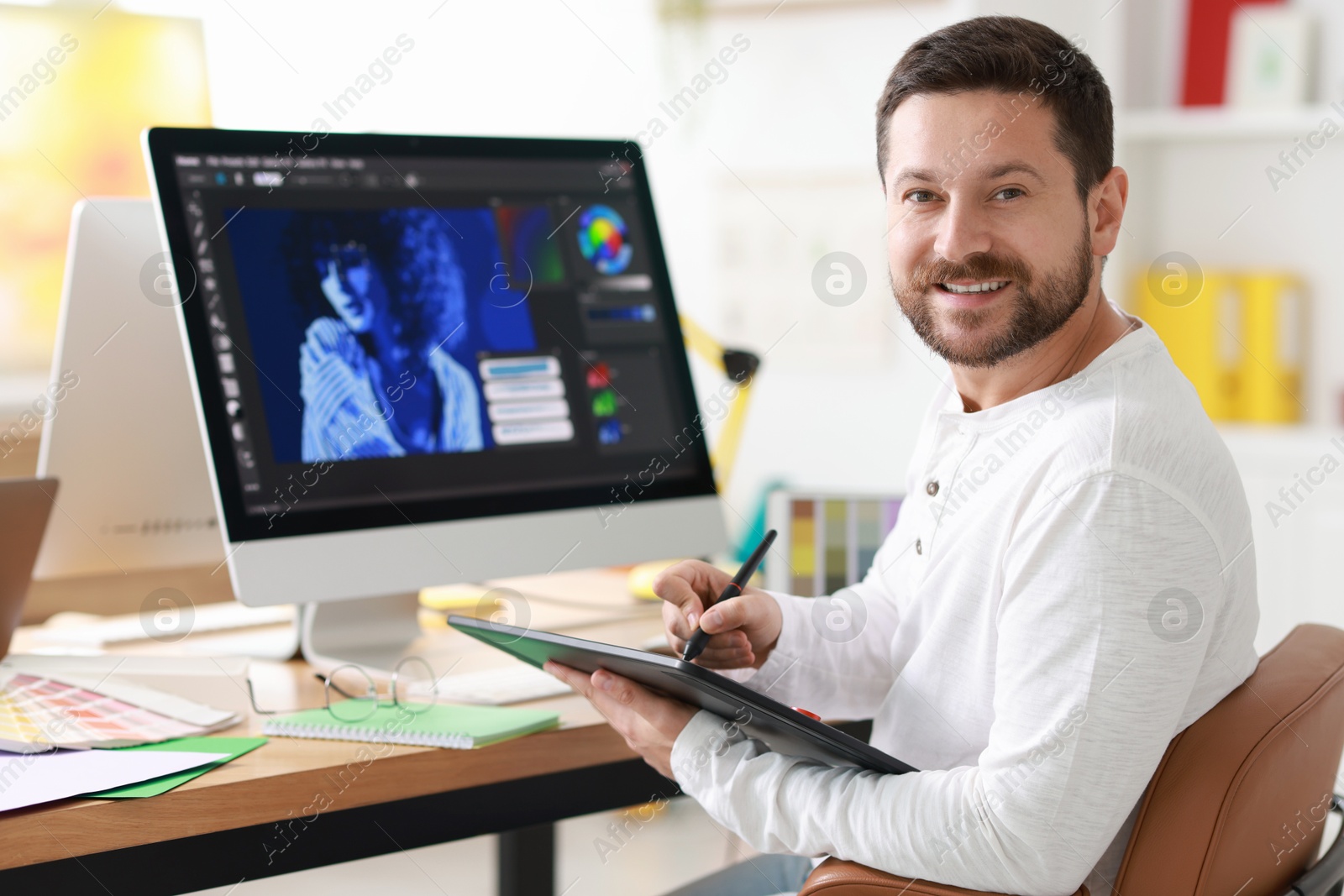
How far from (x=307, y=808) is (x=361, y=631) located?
0.43 metres

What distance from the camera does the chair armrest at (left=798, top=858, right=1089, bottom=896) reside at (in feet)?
3.04

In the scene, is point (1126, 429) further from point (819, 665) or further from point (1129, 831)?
point (819, 665)

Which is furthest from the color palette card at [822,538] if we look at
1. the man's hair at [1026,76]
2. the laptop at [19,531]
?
the laptop at [19,531]

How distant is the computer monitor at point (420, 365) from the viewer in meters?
1.31

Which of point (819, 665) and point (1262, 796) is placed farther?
point (819, 665)

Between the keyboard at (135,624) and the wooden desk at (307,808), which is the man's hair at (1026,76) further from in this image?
the keyboard at (135,624)

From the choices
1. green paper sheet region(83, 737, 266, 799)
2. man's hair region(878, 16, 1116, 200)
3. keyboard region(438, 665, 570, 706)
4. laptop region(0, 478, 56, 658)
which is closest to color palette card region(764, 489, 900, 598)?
keyboard region(438, 665, 570, 706)

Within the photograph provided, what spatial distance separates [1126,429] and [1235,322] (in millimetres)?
2350

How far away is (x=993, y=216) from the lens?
1073 millimetres

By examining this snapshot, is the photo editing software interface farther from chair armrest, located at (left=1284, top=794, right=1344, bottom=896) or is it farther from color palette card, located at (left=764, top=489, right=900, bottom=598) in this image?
chair armrest, located at (left=1284, top=794, right=1344, bottom=896)

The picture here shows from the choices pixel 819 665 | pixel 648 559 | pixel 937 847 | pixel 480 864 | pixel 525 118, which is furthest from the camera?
pixel 525 118

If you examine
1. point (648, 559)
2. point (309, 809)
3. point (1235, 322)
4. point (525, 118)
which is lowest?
point (309, 809)

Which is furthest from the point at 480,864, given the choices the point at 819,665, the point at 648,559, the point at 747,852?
the point at 819,665

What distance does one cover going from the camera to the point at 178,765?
1.05 metres
